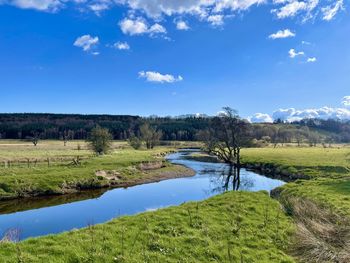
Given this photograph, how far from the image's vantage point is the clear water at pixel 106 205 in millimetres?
27906

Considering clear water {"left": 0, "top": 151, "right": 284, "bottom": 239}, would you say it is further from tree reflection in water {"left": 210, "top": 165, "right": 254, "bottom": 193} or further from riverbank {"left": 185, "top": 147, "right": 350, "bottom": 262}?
riverbank {"left": 185, "top": 147, "right": 350, "bottom": 262}

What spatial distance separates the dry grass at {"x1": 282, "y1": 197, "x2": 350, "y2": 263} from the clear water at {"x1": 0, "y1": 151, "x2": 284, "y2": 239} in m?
13.9

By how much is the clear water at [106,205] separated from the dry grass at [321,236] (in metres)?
13.9

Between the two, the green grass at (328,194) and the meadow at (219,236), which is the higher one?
the green grass at (328,194)

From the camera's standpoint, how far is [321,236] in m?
17.7

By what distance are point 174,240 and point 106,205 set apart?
834 inches

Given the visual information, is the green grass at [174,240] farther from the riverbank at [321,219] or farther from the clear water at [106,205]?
the clear water at [106,205]

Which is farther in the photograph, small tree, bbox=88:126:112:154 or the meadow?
small tree, bbox=88:126:112:154

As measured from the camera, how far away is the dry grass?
614 inches

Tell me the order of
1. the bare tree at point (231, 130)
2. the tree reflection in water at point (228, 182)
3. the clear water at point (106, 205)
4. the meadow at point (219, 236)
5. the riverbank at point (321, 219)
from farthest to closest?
the bare tree at point (231, 130) < the tree reflection in water at point (228, 182) < the clear water at point (106, 205) < the riverbank at point (321, 219) < the meadow at point (219, 236)

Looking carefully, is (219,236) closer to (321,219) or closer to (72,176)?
(321,219)

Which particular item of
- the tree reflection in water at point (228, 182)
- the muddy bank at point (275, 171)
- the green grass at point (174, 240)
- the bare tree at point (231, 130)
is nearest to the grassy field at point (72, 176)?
the tree reflection in water at point (228, 182)

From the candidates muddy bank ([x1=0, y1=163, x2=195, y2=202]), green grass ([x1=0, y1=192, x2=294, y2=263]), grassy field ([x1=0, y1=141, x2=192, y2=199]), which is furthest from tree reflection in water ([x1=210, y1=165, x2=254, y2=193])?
green grass ([x1=0, y1=192, x2=294, y2=263])

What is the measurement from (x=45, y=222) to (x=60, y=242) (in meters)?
14.9
